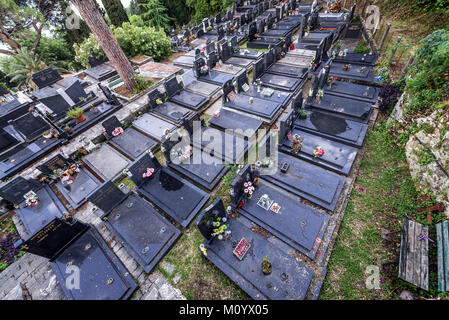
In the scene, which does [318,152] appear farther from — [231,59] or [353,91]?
[231,59]

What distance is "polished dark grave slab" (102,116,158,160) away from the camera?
353 inches

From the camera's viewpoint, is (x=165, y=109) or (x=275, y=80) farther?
(x=275, y=80)

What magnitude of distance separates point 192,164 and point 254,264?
441cm

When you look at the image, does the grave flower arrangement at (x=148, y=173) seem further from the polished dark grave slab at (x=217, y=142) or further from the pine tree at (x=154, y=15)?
the pine tree at (x=154, y=15)

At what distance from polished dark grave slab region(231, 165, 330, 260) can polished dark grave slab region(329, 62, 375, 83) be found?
8.51 metres

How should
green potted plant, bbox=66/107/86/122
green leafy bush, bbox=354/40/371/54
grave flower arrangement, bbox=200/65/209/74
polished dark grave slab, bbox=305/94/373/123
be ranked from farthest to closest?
grave flower arrangement, bbox=200/65/209/74
green leafy bush, bbox=354/40/371/54
green potted plant, bbox=66/107/86/122
polished dark grave slab, bbox=305/94/373/123

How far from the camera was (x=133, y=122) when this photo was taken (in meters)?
10.4

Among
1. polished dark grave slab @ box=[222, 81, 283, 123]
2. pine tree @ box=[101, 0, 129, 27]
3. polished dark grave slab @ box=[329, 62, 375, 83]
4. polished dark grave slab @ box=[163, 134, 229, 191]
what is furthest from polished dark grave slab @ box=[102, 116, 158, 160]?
pine tree @ box=[101, 0, 129, 27]

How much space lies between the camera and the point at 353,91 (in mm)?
9914

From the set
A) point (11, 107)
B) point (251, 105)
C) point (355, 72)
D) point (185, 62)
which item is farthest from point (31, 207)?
point (355, 72)

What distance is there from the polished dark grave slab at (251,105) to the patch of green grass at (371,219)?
13.9 ft

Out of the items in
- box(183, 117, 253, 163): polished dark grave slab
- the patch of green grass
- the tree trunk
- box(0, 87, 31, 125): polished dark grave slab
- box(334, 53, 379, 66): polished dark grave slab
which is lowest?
the patch of green grass

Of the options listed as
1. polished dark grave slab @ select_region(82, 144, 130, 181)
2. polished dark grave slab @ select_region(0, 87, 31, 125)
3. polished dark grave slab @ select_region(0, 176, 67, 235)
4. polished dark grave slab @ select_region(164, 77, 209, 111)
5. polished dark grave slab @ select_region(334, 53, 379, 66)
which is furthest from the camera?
polished dark grave slab @ select_region(334, 53, 379, 66)

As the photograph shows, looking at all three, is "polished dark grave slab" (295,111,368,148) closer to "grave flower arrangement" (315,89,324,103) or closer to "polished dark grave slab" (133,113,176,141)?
"grave flower arrangement" (315,89,324,103)
